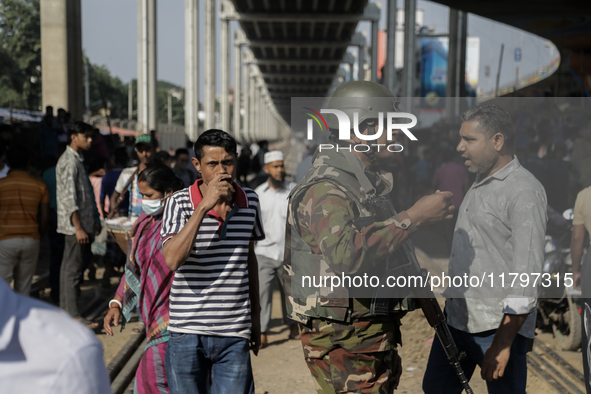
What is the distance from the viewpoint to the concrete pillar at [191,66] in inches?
1539

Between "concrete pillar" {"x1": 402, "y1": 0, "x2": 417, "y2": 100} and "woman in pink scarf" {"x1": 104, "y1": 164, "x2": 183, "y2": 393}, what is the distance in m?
22.3

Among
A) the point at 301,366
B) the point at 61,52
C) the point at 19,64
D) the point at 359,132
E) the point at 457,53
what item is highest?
the point at 19,64

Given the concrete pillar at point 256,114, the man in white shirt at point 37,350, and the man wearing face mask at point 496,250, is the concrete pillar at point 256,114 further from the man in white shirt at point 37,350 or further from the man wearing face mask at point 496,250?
the man in white shirt at point 37,350

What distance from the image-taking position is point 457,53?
2011cm

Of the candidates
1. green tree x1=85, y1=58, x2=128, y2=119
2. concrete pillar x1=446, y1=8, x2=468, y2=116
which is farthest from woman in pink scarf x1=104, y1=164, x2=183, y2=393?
green tree x1=85, y1=58, x2=128, y2=119

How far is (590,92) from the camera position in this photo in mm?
15773

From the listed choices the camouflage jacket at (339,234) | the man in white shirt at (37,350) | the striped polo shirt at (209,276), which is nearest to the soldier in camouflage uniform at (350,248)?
the camouflage jacket at (339,234)

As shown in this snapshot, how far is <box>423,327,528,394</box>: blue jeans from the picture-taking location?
3.10m

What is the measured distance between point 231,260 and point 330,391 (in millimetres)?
808

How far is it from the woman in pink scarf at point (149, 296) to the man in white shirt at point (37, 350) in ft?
7.85

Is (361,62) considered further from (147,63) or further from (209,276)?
(209,276)

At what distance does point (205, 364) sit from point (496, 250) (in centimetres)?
154

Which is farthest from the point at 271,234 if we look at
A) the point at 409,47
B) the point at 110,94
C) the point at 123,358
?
the point at 110,94

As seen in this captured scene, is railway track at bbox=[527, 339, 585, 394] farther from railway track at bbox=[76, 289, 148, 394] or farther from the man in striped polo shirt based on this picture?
railway track at bbox=[76, 289, 148, 394]
